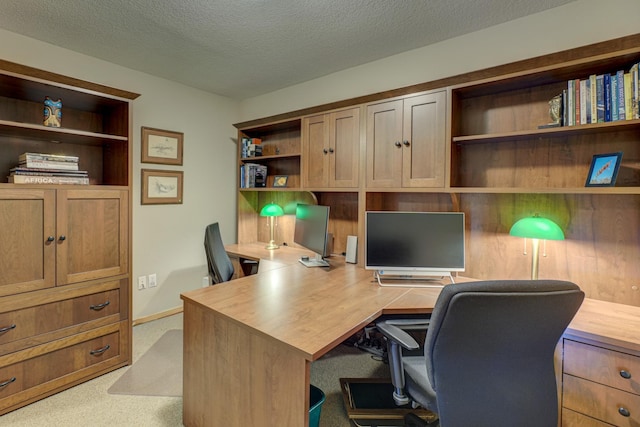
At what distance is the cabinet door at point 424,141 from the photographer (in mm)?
2072

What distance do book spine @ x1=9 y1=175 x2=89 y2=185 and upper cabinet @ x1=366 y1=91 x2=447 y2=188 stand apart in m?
2.08

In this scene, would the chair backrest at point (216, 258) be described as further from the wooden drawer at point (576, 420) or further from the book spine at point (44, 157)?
the wooden drawer at point (576, 420)

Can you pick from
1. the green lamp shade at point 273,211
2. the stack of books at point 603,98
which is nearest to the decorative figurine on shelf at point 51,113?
the green lamp shade at point 273,211

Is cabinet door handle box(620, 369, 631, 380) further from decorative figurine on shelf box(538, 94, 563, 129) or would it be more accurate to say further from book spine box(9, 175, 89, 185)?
book spine box(9, 175, 89, 185)

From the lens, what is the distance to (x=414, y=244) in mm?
2090

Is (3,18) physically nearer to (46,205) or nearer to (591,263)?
(46,205)

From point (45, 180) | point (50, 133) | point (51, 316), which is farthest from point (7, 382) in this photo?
point (50, 133)

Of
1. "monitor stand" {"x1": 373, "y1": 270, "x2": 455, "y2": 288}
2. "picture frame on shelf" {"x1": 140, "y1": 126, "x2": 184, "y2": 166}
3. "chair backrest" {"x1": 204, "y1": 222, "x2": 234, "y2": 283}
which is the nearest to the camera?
"monitor stand" {"x1": 373, "y1": 270, "x2": 455, "y2": 288}

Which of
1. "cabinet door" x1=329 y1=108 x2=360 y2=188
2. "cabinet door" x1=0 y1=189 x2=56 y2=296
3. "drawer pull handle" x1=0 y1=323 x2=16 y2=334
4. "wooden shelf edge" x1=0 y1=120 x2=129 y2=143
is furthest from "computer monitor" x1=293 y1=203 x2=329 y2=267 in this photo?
"drawer pull handle" x1=0 y1=323 x2=16 y2=334

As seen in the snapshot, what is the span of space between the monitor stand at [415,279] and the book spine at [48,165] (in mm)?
2260

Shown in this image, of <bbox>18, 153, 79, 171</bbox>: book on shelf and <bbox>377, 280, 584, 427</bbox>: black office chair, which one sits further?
<bbox>18, 153, 79, 171</bbox>: book on shelf

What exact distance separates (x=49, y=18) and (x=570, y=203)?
3512 millimetres

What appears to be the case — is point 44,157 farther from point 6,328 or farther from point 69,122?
point 6,328

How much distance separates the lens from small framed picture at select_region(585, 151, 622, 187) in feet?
5.17
